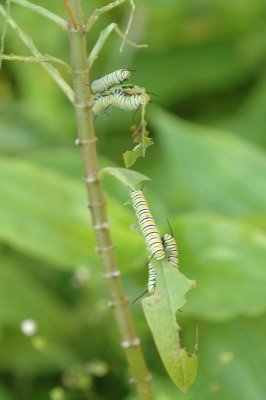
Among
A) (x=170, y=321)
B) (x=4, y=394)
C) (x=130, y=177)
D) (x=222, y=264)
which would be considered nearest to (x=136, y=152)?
(x=130, y=177)

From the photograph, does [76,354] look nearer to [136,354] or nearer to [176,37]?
[136,354]

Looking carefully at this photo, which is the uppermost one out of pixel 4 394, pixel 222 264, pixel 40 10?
pixel 40 10

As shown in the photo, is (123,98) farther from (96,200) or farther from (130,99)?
(96,200)

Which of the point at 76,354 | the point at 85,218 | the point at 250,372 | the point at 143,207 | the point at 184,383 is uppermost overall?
the point at 143,207

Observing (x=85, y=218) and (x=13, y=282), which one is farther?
(x=13, y=282)

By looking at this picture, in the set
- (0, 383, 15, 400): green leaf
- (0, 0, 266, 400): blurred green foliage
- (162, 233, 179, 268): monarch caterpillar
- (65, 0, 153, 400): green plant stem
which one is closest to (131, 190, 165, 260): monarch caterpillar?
(162, 233, 179, 268): monarch caterpillar

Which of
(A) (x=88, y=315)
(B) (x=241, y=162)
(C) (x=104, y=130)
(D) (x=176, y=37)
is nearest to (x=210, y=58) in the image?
(D) (x=176, y=37)

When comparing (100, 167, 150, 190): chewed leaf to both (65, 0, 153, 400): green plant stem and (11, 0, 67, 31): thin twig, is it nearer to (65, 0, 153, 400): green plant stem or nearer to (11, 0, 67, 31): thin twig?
(65, 0, 153, 400): green plant stem
